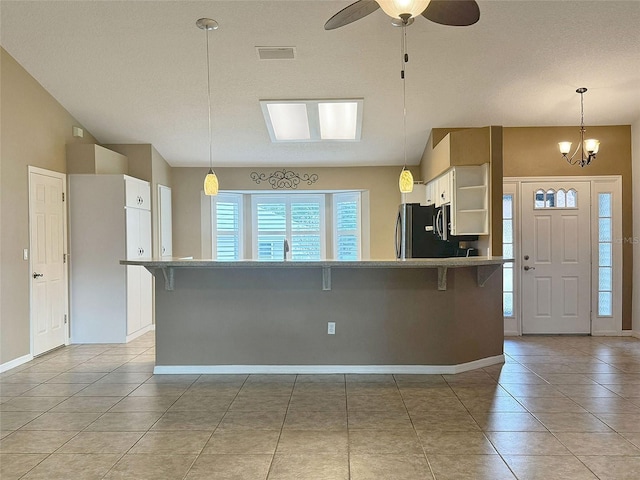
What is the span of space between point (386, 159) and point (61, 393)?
4.87 metres

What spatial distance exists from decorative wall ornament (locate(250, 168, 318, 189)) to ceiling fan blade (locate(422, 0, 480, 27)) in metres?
4.24

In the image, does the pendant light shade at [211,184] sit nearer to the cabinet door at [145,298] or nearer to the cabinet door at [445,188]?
the cabinet door at [145,298]

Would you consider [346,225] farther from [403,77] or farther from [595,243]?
[403,77]

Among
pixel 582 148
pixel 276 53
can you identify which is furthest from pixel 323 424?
pixel 582 148

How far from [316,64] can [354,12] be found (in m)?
1.72

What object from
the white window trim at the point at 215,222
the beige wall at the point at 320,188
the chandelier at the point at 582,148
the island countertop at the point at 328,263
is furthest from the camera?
the white window trim at the point at 215,222

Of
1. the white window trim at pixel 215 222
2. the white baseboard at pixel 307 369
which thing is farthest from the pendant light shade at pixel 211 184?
the white window trim at pixel 215 222

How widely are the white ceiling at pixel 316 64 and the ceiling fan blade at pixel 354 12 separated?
937 mm

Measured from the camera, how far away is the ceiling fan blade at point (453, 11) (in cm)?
259

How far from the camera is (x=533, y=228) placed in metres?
5.72

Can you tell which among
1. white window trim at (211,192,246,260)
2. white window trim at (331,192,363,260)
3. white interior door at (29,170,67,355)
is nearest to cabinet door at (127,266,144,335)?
white interior door at (29,170,67,355)

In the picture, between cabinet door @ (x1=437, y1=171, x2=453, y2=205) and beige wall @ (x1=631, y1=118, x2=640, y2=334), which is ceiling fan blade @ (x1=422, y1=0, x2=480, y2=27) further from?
beige wall @ (x1=631, y1=118, x2=640, y2=334)

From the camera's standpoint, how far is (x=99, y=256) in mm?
5383

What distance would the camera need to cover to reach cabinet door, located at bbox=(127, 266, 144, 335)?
5.45 meters
